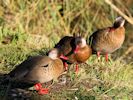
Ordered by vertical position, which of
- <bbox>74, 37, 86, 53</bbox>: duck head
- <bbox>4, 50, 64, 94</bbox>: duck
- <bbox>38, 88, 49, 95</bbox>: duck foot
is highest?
<bbox>74, 37, 86, 53</bbox>: duck head

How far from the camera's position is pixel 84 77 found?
20.6 feet

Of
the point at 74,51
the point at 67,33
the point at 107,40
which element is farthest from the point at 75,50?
the point at 67,33

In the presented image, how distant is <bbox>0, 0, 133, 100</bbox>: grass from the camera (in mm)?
5945

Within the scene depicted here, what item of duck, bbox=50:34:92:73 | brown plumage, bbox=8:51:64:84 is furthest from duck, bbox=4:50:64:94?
duck, bbox=50:34:92:73

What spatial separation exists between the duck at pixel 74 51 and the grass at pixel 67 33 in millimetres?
175

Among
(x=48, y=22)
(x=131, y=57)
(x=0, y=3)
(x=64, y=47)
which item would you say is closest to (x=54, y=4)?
(x=48, y=22)

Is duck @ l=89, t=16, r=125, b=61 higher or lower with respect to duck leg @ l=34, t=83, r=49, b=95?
higher

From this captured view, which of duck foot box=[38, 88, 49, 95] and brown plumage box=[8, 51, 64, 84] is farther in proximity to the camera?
duck foot box=[38, 88, 49, 95]

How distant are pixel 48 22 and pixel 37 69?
4.90 meters

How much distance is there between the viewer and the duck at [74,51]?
628cm

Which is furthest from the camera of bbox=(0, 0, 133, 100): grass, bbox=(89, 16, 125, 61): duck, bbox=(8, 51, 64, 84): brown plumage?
bbox=(89, 16, 125, 61): duck

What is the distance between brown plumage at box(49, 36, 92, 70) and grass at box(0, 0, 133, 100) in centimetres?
19

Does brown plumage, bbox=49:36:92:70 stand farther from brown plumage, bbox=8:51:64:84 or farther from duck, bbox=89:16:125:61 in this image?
brown plumage, bbox=8:51:64:84

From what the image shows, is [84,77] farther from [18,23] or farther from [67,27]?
[67,27]
